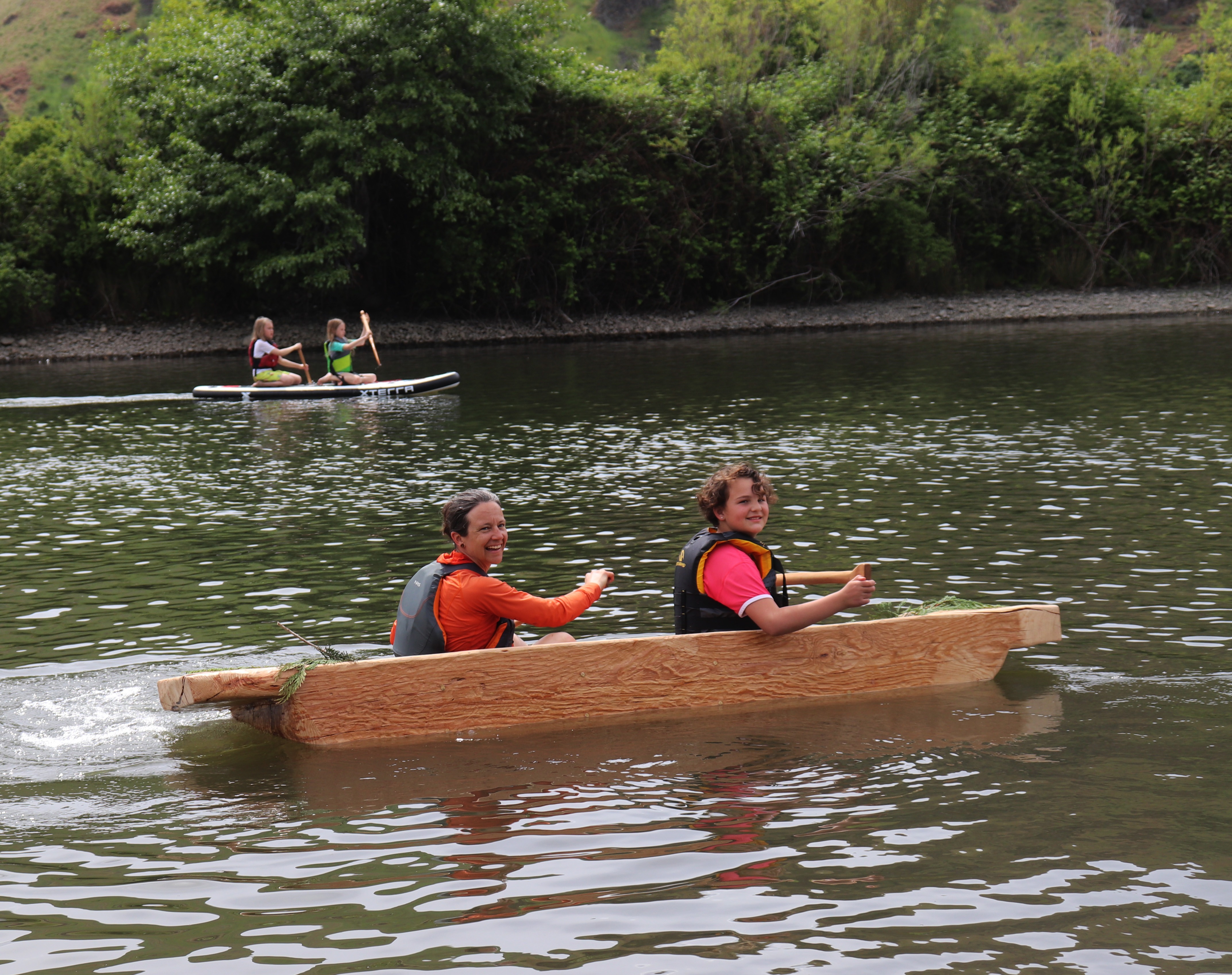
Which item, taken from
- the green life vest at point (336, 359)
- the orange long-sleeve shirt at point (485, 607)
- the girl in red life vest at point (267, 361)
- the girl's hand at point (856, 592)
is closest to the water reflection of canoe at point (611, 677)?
the orange long-sleeve shirt at point (485, 607)

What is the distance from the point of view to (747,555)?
23.3ft

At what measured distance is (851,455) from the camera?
49.9 ft

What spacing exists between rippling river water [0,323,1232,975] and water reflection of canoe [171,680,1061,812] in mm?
26

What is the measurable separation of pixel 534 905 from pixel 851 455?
11037 millimetres

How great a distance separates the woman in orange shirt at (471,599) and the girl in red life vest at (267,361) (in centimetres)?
1816

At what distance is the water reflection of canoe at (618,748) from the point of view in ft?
20.4

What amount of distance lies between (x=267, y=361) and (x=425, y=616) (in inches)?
753

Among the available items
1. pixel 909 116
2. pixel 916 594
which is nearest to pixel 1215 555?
pixel 916 594

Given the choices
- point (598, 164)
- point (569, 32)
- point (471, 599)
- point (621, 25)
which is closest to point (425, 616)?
point (471, 599)

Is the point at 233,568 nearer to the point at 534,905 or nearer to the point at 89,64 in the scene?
the point at 534,905

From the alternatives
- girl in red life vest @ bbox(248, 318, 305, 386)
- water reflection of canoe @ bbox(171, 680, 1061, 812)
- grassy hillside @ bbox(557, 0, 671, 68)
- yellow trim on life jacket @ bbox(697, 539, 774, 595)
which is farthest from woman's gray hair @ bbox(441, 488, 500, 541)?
grassy hillside @ bbox(557, 0, 671, 68)

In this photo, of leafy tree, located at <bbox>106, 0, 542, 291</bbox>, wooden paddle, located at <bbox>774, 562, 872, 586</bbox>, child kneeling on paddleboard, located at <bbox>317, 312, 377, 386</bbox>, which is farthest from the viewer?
leafy tree, located at <bbox>106, 0, 542, 291</bbox>

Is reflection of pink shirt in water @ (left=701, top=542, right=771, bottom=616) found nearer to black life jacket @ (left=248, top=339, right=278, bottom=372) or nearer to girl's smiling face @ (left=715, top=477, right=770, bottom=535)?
girl's smiling face @ (left=715, top=477, right=770, bottom=535)

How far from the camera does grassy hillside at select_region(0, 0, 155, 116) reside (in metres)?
95.4
